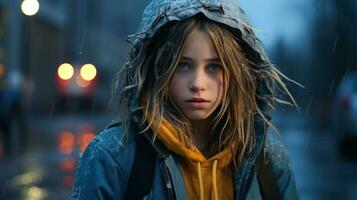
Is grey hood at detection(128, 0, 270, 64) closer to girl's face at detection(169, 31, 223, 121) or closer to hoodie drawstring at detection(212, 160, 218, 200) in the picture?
girl's face at detection(169, 31, 223, 121)

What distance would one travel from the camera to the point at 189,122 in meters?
2.45

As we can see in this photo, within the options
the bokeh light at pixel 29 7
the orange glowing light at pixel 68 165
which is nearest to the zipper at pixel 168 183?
the orange glowing light at pixel 68 165

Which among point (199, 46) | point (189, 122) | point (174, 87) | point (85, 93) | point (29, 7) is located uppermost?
point (29, 7)

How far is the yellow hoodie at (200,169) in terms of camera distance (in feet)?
7.69

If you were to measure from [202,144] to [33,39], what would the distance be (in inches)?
1465

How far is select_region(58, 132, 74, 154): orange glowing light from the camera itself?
14.9 m

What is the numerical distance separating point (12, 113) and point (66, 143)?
1.66m

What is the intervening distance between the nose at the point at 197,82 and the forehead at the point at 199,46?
5 cm

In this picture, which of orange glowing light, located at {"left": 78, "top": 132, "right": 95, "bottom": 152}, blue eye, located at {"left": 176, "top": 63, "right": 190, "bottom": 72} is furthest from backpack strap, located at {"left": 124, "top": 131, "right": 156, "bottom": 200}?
orange glowing light, located at {"left": 78, "top": 132, "right": 95, "bottom": 152}

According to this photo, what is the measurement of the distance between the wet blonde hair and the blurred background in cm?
14

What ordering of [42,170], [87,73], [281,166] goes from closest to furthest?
1. [281,166]
2. [42,170]
3. [87,73]

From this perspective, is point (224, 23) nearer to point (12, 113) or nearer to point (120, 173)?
point (120, 173)

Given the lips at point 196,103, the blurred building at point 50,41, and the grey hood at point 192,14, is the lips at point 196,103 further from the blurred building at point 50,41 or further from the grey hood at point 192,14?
the blurred building at point 50,41

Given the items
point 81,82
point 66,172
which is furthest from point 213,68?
point 81,82
